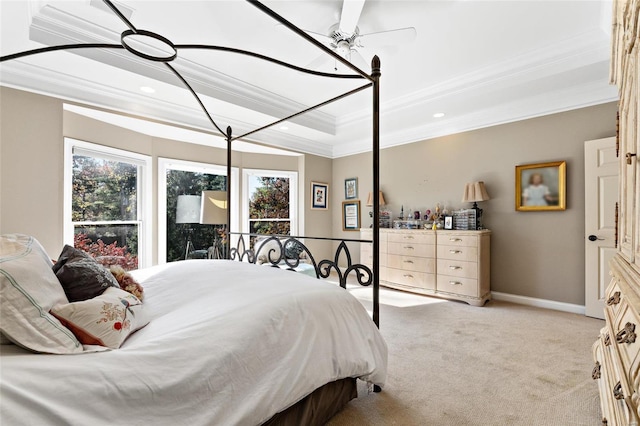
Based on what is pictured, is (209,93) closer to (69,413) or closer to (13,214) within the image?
(13,214)

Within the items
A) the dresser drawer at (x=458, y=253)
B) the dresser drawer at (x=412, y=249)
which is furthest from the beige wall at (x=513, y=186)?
the dresser drawer at (x=412, y=249)

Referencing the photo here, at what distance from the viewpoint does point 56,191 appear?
2896 millimetres

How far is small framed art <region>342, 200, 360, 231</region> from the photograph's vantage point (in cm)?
578

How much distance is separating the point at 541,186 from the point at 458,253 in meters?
1.27

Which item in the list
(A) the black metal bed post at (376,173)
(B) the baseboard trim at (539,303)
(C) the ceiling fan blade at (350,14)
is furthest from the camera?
(B) the baseboard trim at (539,303)

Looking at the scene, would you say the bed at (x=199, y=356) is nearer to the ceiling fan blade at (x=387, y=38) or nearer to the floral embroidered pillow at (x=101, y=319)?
the floral embroidered pillow at (x=101, y=319)

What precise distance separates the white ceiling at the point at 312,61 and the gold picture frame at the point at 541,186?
0.68 meters

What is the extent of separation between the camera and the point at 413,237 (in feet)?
14.5

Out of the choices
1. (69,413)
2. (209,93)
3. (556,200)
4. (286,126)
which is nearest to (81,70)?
(209,93)

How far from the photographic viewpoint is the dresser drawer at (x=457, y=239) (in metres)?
3.86

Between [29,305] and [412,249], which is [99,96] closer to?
[29,305]

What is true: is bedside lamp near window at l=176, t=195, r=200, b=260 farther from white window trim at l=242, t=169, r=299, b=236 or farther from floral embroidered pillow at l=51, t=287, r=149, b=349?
floral embroidered pillow at l=51, t=287, r=149, b=349

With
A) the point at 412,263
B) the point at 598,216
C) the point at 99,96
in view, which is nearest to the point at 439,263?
the point at 412,263

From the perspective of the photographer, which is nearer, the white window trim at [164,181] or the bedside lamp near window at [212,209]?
the white window trim at [164,181]
